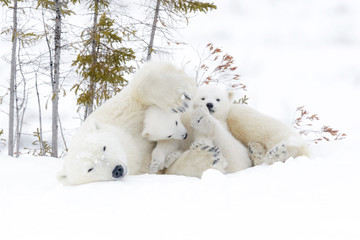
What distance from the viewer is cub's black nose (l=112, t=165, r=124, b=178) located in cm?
190

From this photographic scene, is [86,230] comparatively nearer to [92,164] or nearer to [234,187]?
[234,187]

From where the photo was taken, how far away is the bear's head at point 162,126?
2229 mm

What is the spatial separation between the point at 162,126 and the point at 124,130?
0.28 metres

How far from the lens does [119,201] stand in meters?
1.47

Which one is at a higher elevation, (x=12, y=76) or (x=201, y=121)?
(x=201, y=121)

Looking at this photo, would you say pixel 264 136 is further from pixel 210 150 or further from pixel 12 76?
pixel 12 76

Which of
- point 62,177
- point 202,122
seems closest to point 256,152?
point 202,122

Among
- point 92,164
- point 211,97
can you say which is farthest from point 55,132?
point 92,164

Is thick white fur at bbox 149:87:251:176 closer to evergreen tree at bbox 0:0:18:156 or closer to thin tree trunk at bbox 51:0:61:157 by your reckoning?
thin tree trunk at bbox 51:0:61:157

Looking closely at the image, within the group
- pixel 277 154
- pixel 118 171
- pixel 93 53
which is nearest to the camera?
pixel 118 171

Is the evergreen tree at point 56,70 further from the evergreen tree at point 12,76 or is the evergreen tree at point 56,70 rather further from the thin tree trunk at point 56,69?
the evergreen tree at point 12,76

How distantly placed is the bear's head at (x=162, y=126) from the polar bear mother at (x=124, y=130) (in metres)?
0.06

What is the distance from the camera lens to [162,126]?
2230mm

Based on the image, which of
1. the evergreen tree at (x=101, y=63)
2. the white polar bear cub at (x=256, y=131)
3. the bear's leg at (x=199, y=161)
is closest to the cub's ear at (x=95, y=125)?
the bear's leg at (x=199, y=161)
